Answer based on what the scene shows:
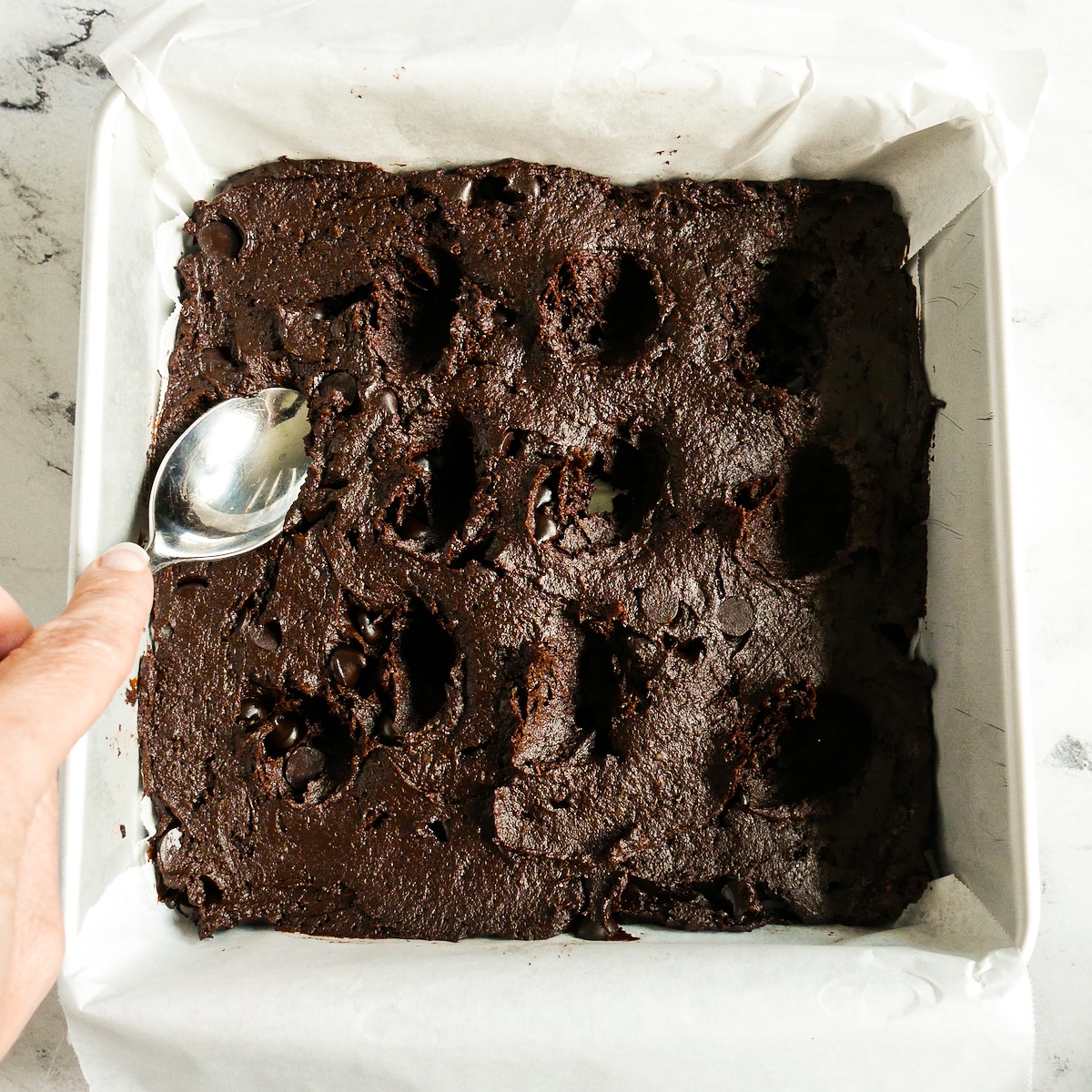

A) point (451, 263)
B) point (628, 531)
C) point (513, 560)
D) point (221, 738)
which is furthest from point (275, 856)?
point (451, 263)

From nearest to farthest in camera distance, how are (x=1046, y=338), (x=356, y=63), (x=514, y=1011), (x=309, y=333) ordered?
(x=514, y=1011) → (x=356, y=63) → (x=309, y=333) → (x=1046, y=338)

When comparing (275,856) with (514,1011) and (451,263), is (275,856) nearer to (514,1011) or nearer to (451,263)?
(514,1011)

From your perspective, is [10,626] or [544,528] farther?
[544,528]

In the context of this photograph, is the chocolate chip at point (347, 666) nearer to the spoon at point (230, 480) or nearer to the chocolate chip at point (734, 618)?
the spoon at point (230, 480)

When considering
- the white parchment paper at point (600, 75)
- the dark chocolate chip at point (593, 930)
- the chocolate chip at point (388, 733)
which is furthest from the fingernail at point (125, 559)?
the dark chocolate chip at point (593, 930)

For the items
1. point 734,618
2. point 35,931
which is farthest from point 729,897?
point 35,931

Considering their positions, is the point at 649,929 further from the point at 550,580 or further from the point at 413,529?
the point at 413,529
